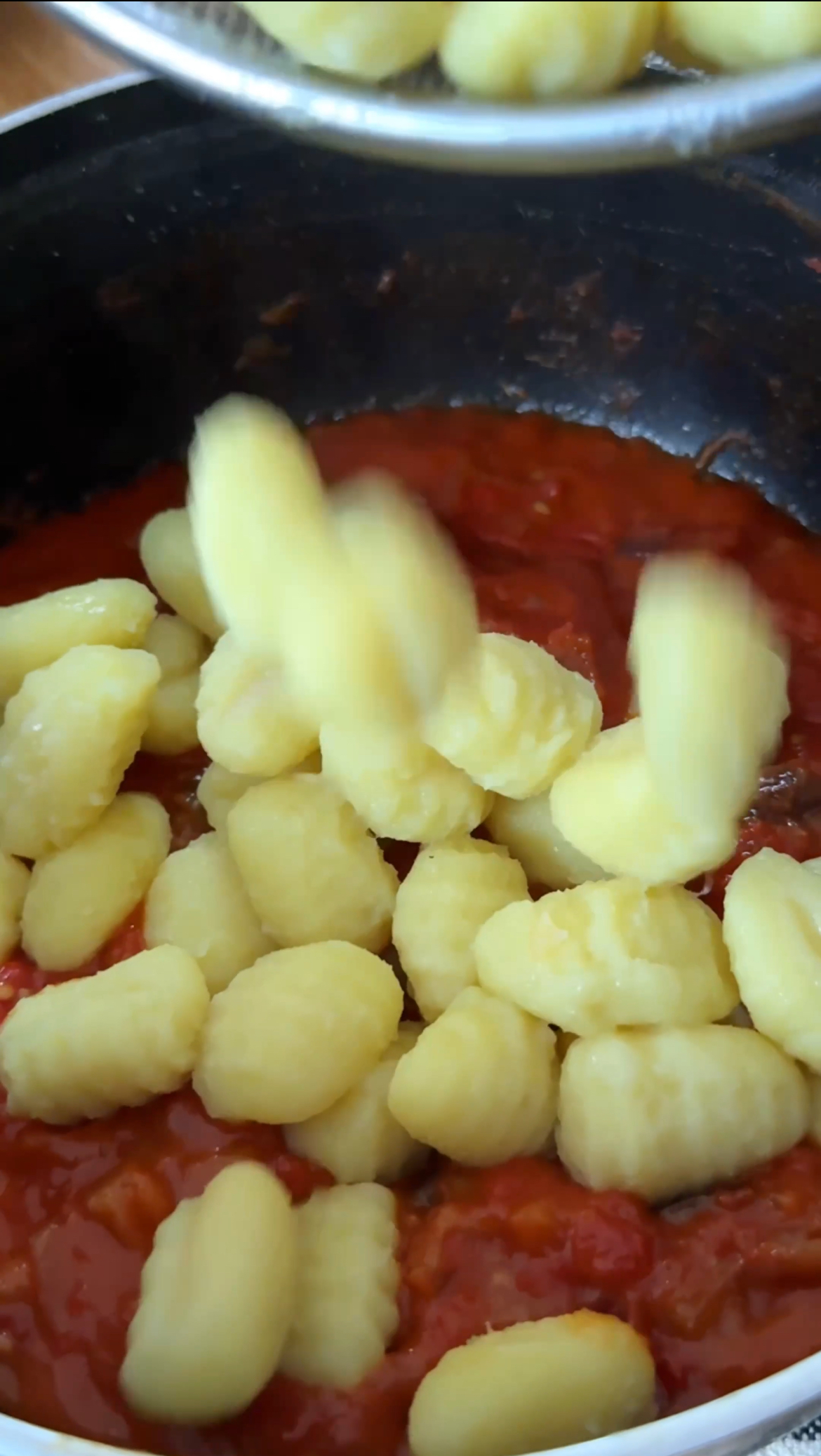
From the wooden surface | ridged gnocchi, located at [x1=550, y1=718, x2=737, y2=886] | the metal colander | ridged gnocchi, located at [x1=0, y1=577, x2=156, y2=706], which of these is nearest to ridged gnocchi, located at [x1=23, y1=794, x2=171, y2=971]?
ridged gnocchi, located at [x1=0, y1=577, x2=156, y2=706]

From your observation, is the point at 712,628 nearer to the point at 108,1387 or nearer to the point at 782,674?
the point at 782,674

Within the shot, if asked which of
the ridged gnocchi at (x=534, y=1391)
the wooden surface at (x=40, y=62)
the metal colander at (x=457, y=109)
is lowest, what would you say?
the ridged gnocchi at (x=534, y=1391)

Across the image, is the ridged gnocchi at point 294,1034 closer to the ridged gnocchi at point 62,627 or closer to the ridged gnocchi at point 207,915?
the ridged gnocchi at point 207,915

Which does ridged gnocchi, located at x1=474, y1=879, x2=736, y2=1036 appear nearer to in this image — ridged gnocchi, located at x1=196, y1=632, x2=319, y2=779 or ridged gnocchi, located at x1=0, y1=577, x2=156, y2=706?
ridged gnocchi, located at x1=196, y1=632, x2=319, y2=779

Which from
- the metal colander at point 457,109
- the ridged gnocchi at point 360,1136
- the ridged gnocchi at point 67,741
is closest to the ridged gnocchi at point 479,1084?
the ridged gnocchi at point 360,1136

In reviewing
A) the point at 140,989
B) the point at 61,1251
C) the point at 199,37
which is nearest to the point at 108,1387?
the point at 61,1251

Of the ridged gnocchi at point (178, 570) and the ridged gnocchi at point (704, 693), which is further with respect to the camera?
the ridged gnocchi at point (178, 570)

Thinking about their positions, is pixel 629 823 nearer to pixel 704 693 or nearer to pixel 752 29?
pixel 704 693
